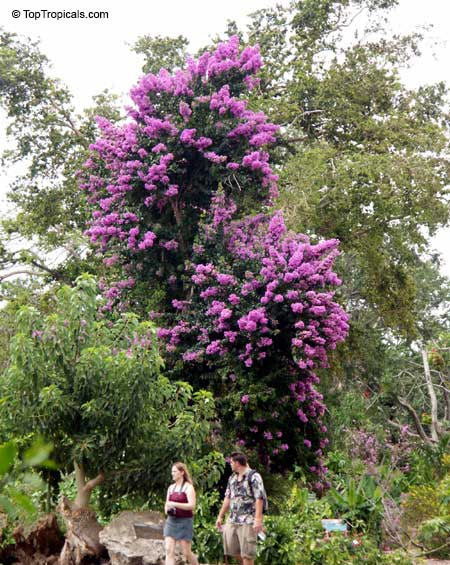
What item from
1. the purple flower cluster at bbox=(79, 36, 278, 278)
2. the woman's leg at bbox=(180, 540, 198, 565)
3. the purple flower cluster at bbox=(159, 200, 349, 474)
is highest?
the purple flower cluster at bbox=(79, 36, 278, 278)

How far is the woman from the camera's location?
23.6 feet

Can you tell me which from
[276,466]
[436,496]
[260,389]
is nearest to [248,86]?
[260,389]

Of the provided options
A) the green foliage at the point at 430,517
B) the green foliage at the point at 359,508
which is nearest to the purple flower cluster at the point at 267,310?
the green foliage at the point at 359,508

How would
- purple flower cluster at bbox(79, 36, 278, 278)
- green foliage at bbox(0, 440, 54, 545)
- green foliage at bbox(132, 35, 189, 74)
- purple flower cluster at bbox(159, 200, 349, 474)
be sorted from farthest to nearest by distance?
1. green foliage at bbox(132, 35, 189, 74)
2. purple flower cluster at bbox(79, 36, 278, 278)
3. purple flower cluster at bbox(159, 200, 349, 474)
4. green foliage at bbox(0, 440, 54, 545)

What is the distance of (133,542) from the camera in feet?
25.8

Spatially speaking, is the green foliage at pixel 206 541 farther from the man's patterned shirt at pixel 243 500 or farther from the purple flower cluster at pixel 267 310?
the purple flower cluster at pixel 267 310

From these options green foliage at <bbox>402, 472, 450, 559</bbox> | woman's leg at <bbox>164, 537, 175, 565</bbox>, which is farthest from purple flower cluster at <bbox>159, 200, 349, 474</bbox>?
woman's leg at <bbox>164, 537, 175, 565</bbox>

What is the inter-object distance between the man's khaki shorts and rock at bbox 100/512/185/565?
0.48 meters

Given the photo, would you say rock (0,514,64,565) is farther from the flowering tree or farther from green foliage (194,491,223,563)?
the flowering tree

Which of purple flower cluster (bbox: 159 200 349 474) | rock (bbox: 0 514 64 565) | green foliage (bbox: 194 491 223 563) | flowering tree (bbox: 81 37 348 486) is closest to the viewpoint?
rock (bbox: 0 514 64 565)

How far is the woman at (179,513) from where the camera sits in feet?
23.6

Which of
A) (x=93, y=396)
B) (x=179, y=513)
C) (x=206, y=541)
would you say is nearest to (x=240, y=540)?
(x=179, y=513)

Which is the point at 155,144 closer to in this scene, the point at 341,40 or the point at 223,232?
the point at 223,232

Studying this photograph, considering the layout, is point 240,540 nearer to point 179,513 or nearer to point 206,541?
point 179,513
